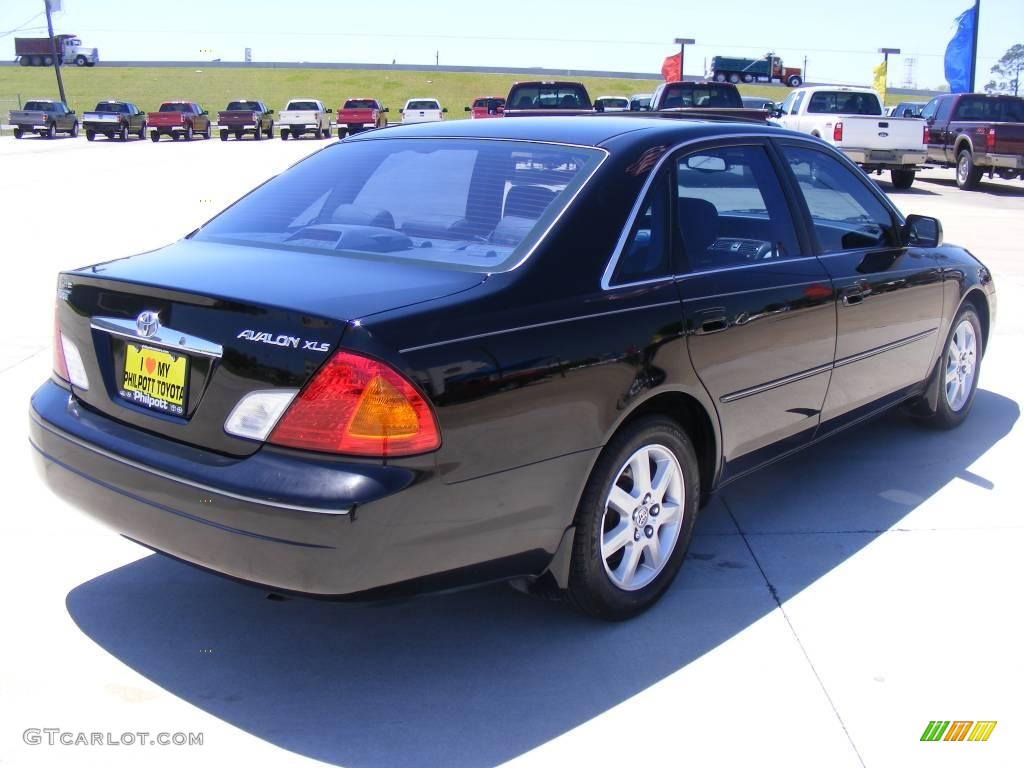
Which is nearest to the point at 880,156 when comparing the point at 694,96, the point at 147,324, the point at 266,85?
the point at 694,96

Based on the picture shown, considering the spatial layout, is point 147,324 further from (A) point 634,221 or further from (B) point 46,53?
(B) point 46,53

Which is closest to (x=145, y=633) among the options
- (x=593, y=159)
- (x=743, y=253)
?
(x=593, y=159)

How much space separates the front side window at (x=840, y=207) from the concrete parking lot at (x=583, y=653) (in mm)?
1178

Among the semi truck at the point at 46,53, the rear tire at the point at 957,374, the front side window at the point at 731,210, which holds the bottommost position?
the rear tire at the point at 957,374

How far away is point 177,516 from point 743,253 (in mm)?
2334

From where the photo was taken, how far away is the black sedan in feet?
8.95

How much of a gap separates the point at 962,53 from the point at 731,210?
112 feet

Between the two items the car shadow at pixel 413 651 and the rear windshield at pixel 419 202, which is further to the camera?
the rear windshield at pixel 419 202

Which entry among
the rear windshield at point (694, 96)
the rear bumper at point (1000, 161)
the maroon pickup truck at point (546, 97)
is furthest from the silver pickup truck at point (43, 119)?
the rear bumper at point (1000, 161)

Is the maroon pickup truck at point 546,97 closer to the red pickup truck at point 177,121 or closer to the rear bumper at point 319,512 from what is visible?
the rear bumper at point 319,512

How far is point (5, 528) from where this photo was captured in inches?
168

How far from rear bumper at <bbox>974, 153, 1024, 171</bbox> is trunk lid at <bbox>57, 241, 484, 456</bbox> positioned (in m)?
19.3

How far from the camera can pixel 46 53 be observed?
91.9 meters

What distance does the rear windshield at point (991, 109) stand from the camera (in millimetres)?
21750
